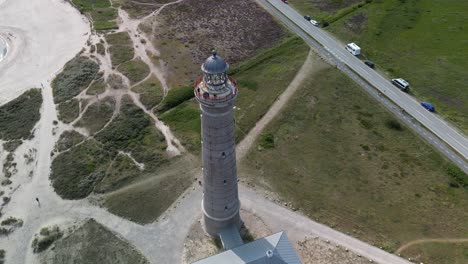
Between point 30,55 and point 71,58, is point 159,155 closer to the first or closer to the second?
point 71,58

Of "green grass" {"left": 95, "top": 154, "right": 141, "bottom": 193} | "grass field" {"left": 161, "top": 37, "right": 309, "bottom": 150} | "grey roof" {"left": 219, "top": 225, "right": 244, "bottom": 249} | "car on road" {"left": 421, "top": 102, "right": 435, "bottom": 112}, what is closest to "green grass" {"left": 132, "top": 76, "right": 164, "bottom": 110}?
"grass field" {"left": 161, "top": 37, "right": 309, "bottom": 150}

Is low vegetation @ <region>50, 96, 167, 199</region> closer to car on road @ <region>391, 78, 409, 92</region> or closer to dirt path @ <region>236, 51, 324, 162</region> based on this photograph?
dirt path @ <region>236, 51, 324, 162</region>

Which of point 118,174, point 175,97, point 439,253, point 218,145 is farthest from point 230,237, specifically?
point 175,97

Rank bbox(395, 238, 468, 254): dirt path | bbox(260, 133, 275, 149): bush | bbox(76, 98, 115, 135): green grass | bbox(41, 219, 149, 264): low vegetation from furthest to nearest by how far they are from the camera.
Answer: bbox(76, 98, 115, 135): green grass
bbox(260, 133, 275, 149): bush
bbox(395, 238, 468, 254): dirt path
bbox(41, 219, 149, 264): low vegetation

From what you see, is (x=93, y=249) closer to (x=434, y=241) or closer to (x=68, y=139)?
(x=68, y=139)

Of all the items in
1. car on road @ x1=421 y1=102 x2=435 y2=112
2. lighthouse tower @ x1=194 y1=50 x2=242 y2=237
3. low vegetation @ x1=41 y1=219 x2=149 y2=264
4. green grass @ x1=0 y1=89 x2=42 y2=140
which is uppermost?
lighthouse tower @ x1=194 y1=50 x2=242 y2=237

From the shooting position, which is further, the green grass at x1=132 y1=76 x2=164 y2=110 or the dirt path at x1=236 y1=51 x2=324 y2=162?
the green grass at x1=132 y1=76 x2=164 y2=110
